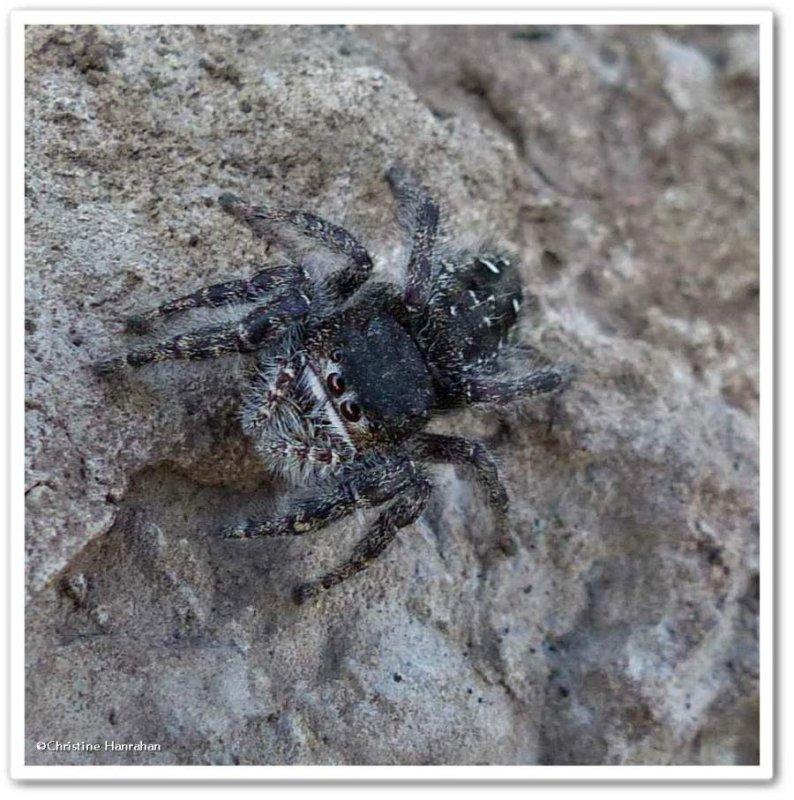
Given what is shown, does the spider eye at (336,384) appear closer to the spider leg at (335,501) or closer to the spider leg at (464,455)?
the spider leg at (335,501)

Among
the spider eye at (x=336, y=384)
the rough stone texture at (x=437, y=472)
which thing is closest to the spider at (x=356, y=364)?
the spider eye at (x=336, y=384)

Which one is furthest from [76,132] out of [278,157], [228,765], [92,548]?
[228,765]

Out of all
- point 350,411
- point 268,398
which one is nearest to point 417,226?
point 350,411

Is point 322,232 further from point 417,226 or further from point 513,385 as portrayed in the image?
point 513,385

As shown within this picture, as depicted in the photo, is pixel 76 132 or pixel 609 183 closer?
pixel 76 132

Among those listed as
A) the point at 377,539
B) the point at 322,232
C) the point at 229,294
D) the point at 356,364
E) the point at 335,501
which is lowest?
the point at 377,539

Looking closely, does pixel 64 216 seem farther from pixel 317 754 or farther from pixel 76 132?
pixel 317 754
